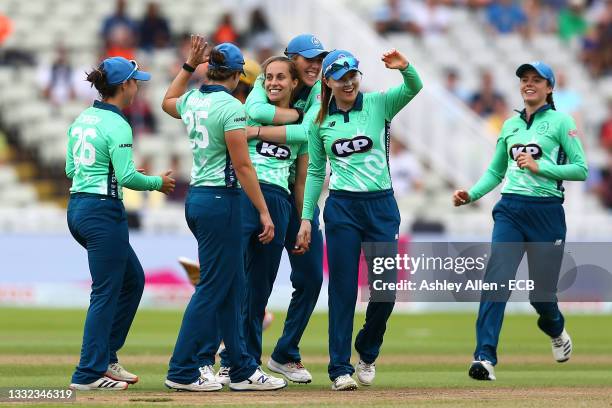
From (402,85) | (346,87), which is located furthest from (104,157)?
(402,85)

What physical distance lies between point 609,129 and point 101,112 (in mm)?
18080

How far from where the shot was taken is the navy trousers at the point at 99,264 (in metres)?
9.36

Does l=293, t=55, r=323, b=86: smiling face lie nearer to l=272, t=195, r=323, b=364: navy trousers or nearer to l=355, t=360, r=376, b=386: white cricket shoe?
l=272, t=195, r=323, b=364: navy trousers

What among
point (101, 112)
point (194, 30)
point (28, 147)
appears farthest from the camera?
point (194, 30)

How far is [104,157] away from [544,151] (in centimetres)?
355

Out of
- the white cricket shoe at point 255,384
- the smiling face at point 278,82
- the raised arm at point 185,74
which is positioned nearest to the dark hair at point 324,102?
the smiling face at point 278,82

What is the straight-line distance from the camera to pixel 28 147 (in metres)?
24.0

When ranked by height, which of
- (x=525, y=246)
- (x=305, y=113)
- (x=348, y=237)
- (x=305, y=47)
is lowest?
(x=525, y=246)

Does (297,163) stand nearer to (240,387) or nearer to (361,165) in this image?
(361,165)

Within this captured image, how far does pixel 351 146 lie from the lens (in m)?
9.85

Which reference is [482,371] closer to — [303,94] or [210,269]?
[210,269]

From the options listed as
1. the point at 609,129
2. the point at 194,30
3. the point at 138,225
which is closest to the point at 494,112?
the point at 609,129

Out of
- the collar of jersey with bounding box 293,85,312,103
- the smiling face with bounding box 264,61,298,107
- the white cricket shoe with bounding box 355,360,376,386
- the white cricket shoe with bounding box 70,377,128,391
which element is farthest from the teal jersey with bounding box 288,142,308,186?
the white cricket shoe with bounding box 70,377,128,391

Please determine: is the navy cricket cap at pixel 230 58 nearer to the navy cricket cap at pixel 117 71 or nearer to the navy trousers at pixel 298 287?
the navy cricket cap at pixel 117 71
